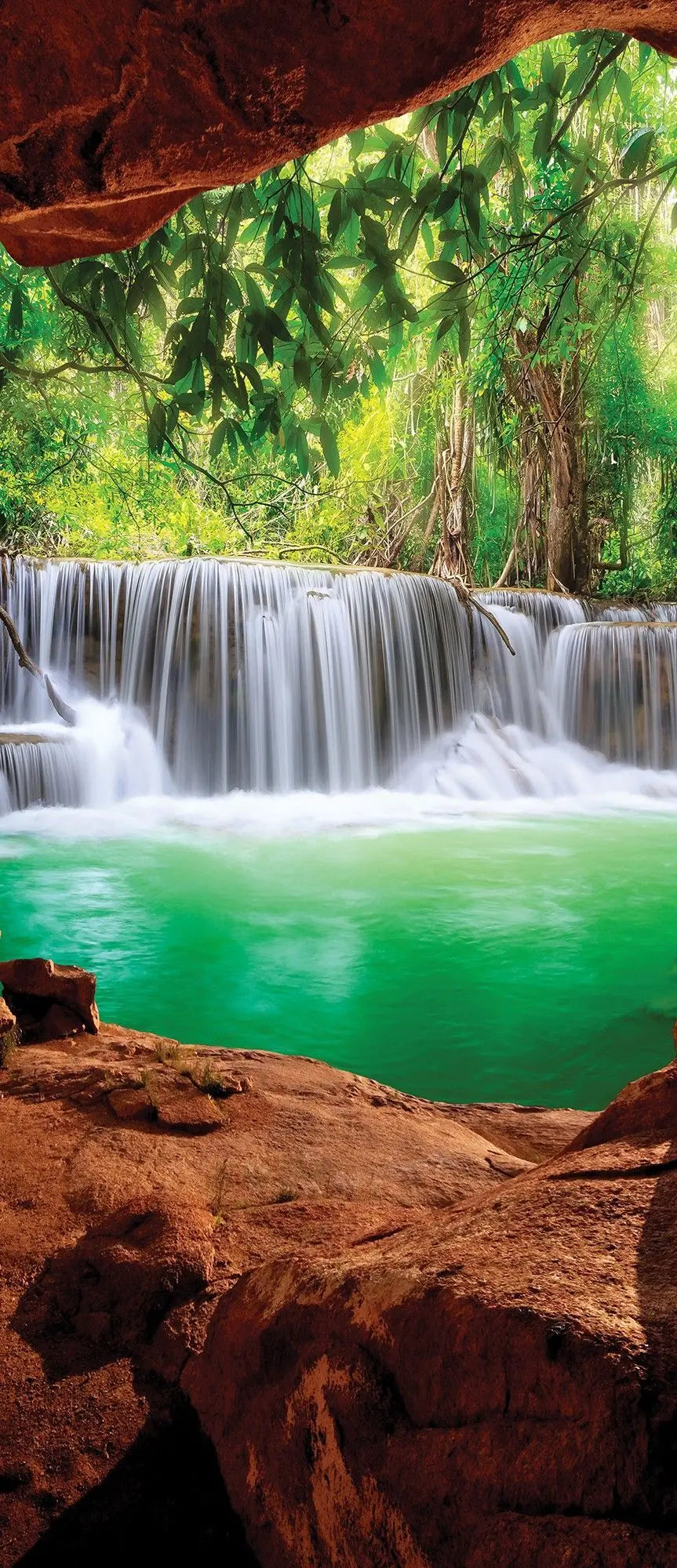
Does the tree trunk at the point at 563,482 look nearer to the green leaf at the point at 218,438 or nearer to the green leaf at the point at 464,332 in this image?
the green leaf at the point at 464,332

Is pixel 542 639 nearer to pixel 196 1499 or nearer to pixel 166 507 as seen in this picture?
pixel 166 507

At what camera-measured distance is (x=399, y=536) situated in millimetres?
18781

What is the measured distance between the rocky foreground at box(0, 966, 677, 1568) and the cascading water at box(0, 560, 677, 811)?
9.72m

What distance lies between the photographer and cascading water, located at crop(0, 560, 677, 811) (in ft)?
41.9

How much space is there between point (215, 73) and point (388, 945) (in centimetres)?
612

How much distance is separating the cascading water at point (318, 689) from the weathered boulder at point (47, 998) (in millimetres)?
7925

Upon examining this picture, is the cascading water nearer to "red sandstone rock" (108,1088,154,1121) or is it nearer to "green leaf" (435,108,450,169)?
"red sandstone rock" (108,1088,154,1121)

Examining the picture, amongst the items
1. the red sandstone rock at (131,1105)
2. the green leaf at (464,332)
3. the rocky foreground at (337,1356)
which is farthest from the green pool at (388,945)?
the green leaf at (464,332)

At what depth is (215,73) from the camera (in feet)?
4.78

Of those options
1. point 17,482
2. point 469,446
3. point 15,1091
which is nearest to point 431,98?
point 15,1091

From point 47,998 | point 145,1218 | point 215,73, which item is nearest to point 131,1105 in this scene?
point 145,1218

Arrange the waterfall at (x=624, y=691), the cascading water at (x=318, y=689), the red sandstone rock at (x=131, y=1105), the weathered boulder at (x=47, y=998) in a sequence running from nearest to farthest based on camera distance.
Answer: the red sandstone rock at (x=131, y=1105), the weathered boulder at (x=47, y=998), the cascading water at (x=318, y=689), the waterfall at (x=624, y=691)

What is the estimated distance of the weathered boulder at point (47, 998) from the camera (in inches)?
147

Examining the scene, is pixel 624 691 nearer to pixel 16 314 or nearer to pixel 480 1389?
pixel 16 314
